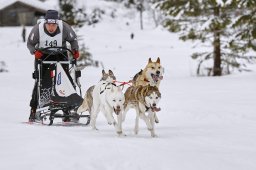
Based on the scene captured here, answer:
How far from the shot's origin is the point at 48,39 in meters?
8.80

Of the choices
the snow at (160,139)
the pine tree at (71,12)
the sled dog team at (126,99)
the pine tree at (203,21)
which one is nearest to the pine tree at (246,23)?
the pine tree at (203,21)

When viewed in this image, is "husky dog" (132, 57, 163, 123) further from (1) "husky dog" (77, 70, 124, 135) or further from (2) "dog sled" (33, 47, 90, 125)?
(2) "dog sled" (33, 47, 90, 125)

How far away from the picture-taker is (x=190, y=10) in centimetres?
2056

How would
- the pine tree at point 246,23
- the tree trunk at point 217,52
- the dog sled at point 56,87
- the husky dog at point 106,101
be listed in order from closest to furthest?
the husky dog at point 106,101
the dog sled at point 56,87
the pine tree at point 246,23
the tree trunk at point 217,52

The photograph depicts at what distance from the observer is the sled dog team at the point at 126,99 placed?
6645 mm

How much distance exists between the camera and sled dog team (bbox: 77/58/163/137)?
6645 millimetres

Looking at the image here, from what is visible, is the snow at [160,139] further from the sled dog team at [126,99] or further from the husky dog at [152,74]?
the husky dog at [152,74]

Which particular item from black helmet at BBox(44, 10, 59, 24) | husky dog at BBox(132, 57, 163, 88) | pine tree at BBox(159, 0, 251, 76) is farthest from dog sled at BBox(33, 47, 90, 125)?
pine tree at BBox(159, 0, 251, 76)

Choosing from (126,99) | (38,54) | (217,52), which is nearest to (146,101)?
(126,99)

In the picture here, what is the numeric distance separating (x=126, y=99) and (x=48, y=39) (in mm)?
2191

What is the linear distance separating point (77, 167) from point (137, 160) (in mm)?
688

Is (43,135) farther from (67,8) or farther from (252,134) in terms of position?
(67,8)

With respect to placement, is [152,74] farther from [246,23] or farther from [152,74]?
[246,23]

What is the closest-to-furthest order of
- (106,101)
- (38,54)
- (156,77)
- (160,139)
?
(160,139)
(106,101)
(156,77)
(38,54)
